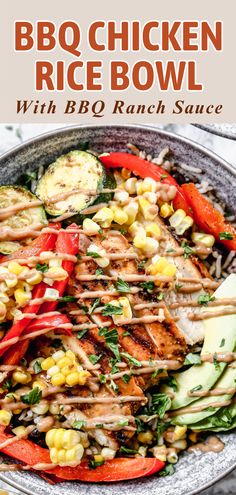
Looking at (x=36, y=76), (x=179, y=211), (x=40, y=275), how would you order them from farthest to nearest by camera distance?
(x=36, y=76) → (x=179, y=211) → (x=40, y=275)

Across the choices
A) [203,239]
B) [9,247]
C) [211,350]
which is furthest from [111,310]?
[203,239]

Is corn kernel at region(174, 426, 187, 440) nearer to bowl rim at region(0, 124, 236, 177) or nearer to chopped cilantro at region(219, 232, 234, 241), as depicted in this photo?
chopped cilantro at region(219, 232, 234, 241)

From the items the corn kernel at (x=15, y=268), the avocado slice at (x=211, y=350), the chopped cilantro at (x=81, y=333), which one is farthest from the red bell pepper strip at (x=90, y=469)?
the corn kernel at (x=15, y=268)

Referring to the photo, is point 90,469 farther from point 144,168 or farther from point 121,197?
point 144,168

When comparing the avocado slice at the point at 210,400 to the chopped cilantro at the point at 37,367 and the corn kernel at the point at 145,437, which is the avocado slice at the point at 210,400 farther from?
the chopped cilantro at the point at 37,367

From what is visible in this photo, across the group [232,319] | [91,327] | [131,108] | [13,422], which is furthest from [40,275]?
[131,108]

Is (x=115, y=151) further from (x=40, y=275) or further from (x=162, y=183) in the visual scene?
(x=40, y=275)
